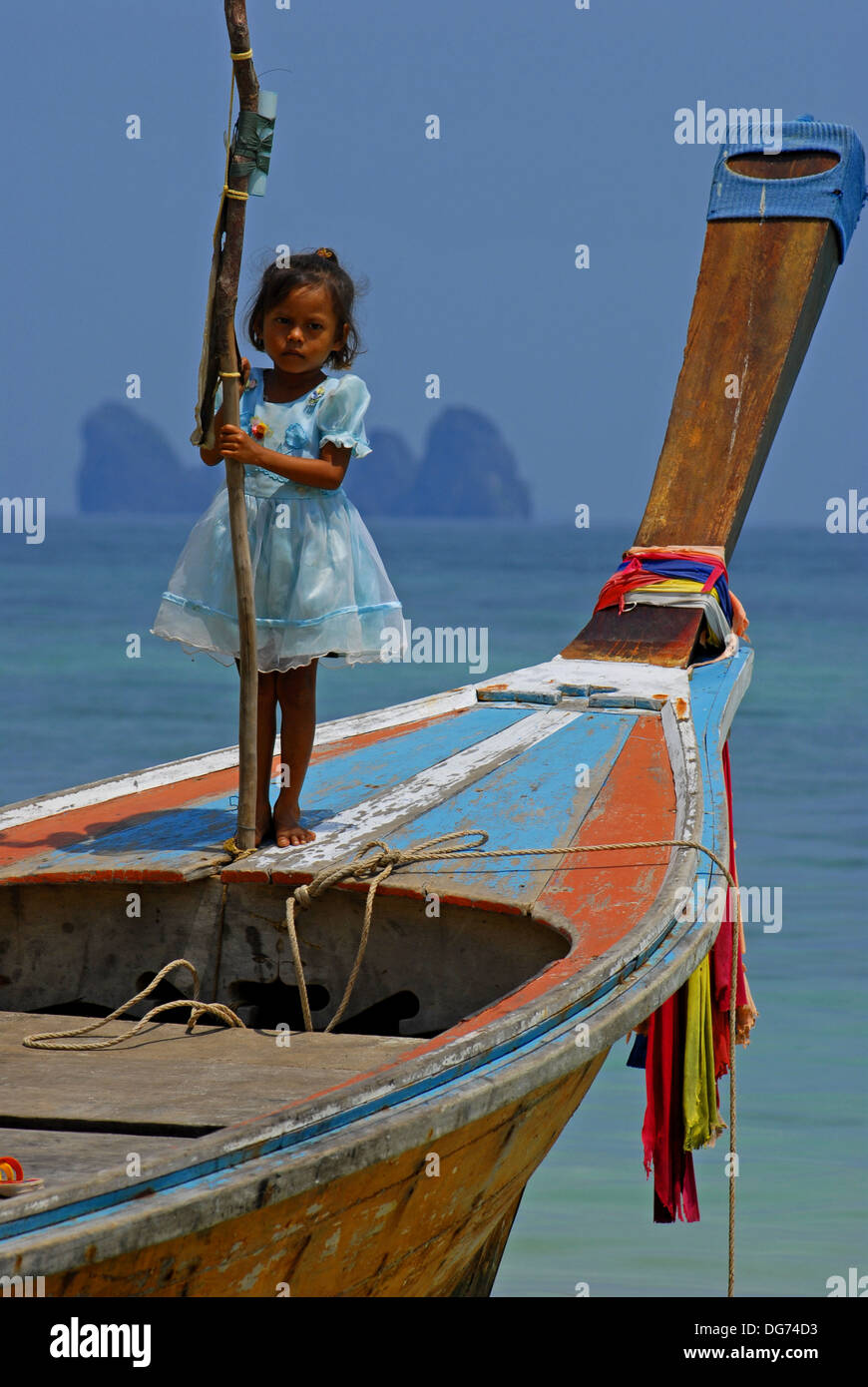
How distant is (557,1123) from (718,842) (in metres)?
0.81

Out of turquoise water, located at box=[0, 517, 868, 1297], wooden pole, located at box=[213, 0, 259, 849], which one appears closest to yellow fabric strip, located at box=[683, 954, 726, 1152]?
turquoise water, located at box=[0, 517, 868, 1297]

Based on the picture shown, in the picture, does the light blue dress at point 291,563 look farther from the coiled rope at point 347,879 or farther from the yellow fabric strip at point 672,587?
the yellow fabric strip at point 672,587

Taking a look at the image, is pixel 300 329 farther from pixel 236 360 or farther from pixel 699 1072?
pixel 699 1072

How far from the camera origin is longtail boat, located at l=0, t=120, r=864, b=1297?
1.88m

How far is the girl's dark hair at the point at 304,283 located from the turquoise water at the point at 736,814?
2.68m

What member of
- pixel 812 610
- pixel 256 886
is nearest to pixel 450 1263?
pixel 256 886

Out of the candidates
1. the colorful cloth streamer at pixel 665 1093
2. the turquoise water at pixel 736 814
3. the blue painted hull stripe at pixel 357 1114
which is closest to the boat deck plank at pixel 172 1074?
the blue painted hull stripe at pixel 357 1114

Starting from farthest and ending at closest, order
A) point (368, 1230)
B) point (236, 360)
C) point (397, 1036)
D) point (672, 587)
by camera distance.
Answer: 1. point (672, 587)
2. point (236, 360)
3. point (397, 1036)
4. point (368, 1230)

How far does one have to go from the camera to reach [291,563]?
324 cm

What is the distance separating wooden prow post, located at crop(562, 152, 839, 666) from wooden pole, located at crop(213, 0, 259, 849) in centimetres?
318

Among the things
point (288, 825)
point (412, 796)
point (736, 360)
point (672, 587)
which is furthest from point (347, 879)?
point (736, 360)

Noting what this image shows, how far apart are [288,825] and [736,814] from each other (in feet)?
26.8

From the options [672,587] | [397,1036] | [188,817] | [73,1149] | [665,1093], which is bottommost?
[665,1093]

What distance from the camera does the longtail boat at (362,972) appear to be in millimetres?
1877
